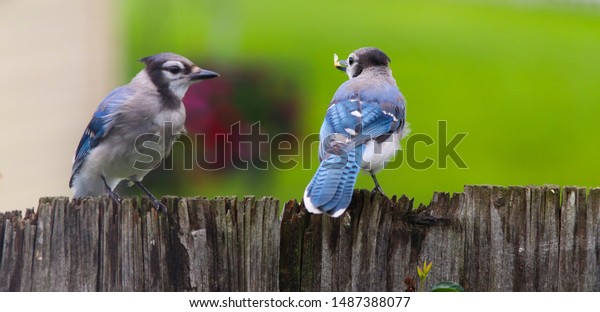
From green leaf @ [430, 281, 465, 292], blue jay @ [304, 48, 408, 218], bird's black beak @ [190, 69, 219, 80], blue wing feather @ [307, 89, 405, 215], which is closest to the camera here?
green leaf @ [430, 281, 465, 292]

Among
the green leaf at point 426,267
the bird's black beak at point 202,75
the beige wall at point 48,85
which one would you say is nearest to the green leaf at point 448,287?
the green leaf at point 426,267

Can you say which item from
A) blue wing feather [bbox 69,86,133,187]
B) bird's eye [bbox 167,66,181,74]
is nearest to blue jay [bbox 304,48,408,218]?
bird's eye [bbox 167,66,181,74]

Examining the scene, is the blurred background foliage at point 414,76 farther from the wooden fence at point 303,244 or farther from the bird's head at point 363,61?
the wooden fence at point 303,244

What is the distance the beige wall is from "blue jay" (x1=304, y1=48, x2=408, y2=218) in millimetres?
3901

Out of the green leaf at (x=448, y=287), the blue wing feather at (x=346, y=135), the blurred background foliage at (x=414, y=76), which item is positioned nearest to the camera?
the green leaf at (x=448, y=287)

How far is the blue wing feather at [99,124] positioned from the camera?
13.1 ft

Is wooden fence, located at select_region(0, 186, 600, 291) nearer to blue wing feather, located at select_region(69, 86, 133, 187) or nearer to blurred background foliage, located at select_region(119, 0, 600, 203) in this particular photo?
blue wing feather, located at select_region(69, 86, 133, 187)

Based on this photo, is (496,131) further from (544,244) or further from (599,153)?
(544,244)

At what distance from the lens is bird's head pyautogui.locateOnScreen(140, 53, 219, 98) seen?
3889 mm

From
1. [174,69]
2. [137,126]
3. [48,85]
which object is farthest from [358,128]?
[48,85]

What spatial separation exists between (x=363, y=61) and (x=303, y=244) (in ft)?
5.73

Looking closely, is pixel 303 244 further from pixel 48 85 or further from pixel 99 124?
pixel 48 85

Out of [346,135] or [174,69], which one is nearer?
[346,135]

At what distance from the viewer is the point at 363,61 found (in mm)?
4309
